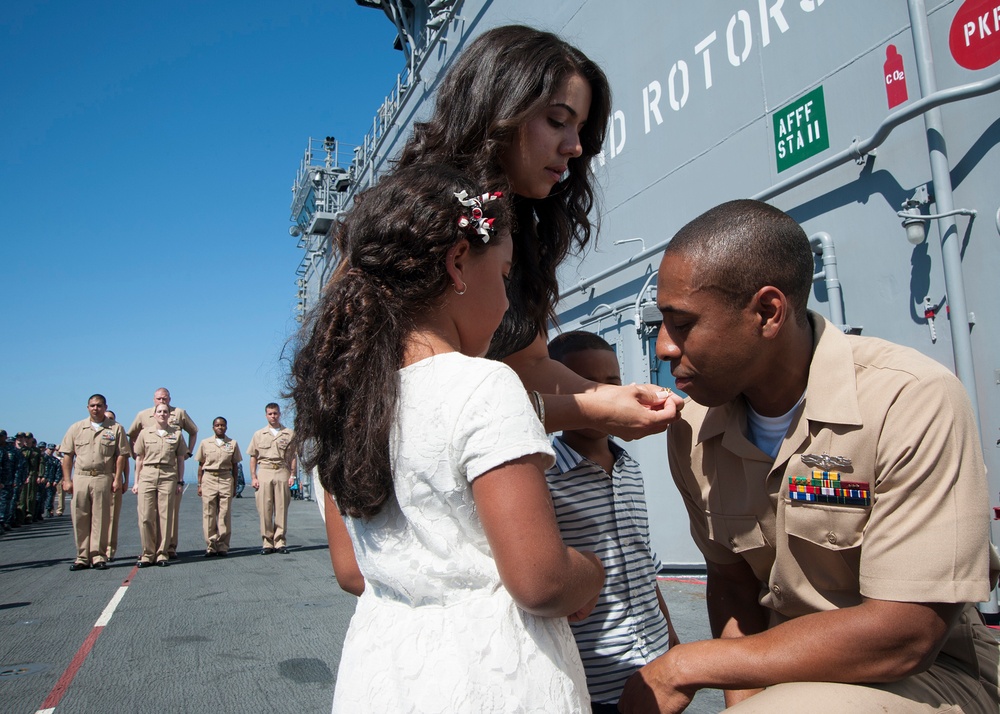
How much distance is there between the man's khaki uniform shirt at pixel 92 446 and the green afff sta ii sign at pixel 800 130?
786 cm

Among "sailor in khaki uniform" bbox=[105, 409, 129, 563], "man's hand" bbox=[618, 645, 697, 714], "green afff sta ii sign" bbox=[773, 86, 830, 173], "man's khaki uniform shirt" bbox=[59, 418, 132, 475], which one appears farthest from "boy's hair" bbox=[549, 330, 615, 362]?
"sailor in khaki uniform" bbox=[105, 409, 129, 563]

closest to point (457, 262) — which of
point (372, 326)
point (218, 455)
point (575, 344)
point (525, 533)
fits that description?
point (372, 326)

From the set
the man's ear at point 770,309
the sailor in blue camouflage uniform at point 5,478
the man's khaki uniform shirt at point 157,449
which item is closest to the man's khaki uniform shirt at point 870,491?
the man's ear at point 770,309

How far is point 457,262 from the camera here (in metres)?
1.19

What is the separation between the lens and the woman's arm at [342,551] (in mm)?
1351

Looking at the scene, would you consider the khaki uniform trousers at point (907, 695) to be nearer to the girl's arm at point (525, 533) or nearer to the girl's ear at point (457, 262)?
the girl's arm at point (525, 533)

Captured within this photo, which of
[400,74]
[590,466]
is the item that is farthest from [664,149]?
[400,74]

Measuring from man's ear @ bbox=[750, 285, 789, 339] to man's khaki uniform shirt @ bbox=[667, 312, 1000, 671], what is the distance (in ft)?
0.38

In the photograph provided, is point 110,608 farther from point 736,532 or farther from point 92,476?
point 736,532

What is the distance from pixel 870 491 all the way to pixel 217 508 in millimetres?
9183

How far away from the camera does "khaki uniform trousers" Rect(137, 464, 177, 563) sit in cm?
791

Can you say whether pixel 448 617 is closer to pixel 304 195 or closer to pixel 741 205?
pixel 741 205

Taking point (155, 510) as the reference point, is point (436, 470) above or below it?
above

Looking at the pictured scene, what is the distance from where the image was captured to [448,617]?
1055mm
